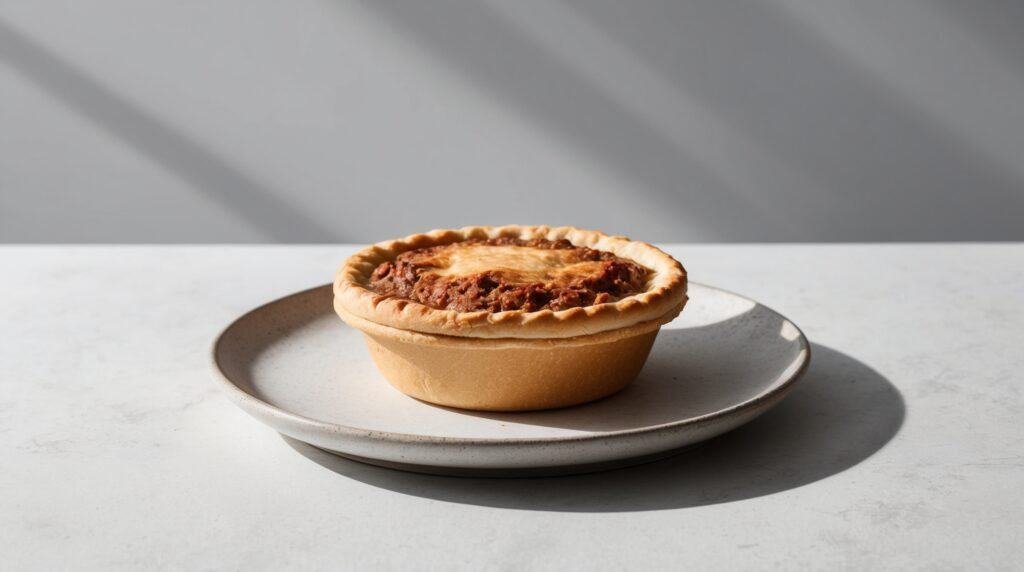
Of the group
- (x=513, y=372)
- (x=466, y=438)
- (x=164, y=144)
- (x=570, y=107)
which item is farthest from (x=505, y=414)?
(x=164, y=144)

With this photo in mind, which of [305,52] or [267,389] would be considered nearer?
[267,389]

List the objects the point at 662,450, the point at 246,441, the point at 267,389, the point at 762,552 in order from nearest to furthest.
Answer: the point at 762,552 < the point at 662,450 < the point at 246,441 < the point at 267,389

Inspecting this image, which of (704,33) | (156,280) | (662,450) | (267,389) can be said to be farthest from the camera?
(704,33)

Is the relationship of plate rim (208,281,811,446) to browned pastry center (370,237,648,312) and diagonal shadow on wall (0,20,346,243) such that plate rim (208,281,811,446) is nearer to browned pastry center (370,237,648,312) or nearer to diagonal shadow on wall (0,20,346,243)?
browned pastry center (370,237,648,312)

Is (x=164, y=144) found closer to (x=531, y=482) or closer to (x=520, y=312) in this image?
(x=520, y=312)

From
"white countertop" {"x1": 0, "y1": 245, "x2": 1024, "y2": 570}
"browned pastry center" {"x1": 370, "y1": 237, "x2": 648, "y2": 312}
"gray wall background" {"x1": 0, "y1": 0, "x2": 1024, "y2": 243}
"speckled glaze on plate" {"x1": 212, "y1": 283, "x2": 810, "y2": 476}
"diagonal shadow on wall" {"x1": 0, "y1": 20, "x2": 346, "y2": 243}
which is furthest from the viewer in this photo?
"diagonal shadow on wall" {"x1": 0, "y1": 20, "x2": 346, "y2": 243}

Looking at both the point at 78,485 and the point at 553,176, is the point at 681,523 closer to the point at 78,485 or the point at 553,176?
the point at 78,485

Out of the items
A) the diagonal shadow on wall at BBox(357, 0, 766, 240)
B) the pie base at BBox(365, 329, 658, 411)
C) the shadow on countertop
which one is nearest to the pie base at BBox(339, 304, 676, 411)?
the pie base at BBox(365, 329, 658, 411)

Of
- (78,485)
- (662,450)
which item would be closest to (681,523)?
(662,450)
